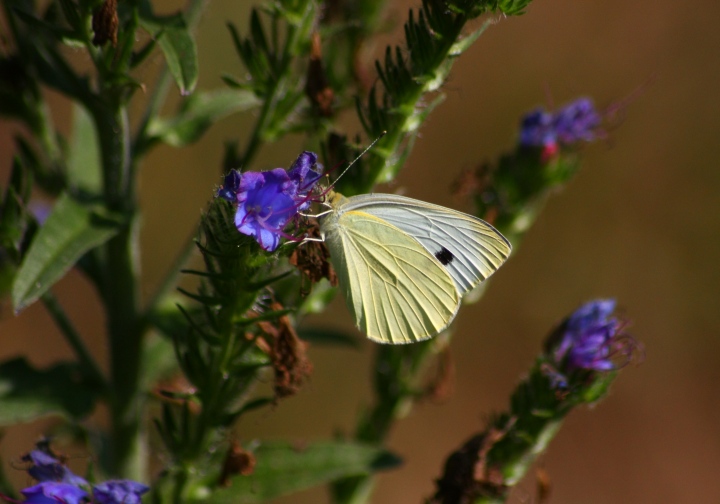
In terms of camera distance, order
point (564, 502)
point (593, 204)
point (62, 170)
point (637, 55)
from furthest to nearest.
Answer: point (637, 55) → point (593, 204) → point (564, 502) → point (62, 170)

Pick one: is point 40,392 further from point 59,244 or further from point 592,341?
point 592,341

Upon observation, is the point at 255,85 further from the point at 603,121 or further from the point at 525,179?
the point at 603,121

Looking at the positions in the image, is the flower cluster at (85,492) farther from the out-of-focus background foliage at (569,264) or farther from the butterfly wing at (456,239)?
the out-of-focus background foliage at (569,264)

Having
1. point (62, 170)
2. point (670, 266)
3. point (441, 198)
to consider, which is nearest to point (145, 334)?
point (62, 170)

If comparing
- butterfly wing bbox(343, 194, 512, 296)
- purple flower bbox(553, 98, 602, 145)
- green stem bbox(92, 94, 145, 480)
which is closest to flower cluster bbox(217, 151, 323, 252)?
butterfly wing bbox(343, 194, 512, 296)

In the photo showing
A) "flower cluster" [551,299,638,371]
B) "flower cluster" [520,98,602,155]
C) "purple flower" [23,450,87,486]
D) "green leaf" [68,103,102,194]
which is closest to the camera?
"purple flower" [23,450,87,486]

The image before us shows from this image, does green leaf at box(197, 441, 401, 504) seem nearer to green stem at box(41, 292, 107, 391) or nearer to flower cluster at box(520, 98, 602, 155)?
green stem at box(41, 292, 107, 391)

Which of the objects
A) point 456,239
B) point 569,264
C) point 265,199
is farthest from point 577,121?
point 569,264
